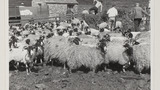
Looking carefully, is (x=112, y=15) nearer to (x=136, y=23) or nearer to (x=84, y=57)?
(x=136, y=23)

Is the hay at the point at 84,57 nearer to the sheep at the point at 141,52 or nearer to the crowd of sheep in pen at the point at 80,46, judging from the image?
the crowd of sheep in pen at the point at 80,46

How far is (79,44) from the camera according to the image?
2.41m

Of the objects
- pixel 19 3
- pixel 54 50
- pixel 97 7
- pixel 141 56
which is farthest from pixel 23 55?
pixel 141 56

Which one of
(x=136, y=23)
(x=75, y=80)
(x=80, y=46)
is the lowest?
(x=75, y=80)

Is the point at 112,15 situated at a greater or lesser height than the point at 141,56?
greater

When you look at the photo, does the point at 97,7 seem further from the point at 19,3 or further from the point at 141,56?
the point at 19,3

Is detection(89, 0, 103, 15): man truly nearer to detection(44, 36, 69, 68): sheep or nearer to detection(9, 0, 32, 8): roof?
detection(44, 36, 69, 68): sheep

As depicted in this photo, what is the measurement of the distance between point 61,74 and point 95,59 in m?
0.37

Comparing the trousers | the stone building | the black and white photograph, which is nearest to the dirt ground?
the black and white photograph

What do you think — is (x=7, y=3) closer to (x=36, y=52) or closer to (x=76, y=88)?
(x=36, y=52)

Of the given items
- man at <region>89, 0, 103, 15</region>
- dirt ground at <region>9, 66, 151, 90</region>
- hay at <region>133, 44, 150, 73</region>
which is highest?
man at <region>89, 0, 103, 15</region>

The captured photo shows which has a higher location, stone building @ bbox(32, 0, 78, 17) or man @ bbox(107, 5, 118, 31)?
stone building @ bbox(32, 0, 78, 17)

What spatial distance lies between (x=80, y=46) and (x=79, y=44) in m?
0.02

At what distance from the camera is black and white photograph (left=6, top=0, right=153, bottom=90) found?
235 cm
